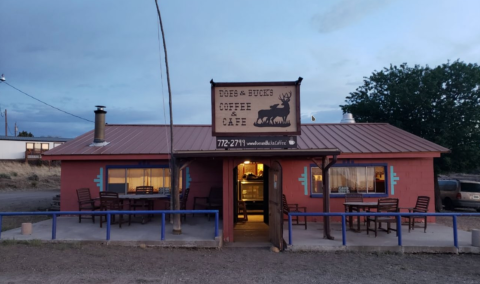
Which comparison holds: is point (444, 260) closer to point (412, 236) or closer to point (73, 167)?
point (412, 236)

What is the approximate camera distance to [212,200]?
39.0ft

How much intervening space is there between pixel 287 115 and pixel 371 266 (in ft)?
13.8

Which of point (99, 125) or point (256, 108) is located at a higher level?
point (99, 125)

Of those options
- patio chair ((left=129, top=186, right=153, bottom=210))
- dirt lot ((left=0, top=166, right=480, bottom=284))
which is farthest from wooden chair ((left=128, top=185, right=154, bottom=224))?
dirt lot ((left=0, top=166, right=480, bottom=284))

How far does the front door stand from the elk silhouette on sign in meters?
1.08

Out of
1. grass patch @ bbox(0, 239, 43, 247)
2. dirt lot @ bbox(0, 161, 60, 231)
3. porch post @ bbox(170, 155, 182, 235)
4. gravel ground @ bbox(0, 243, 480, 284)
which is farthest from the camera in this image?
dirt lot @ bbox(0, 161, 60, 231)

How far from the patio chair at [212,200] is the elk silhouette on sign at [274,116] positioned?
335cm

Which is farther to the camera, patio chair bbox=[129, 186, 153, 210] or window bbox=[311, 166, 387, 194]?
window bbox=[311, 166, 387, 194]

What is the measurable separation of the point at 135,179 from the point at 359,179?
25.2 ft

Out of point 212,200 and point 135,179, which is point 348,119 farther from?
point 135,179

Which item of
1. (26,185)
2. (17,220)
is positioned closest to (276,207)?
(17,220)

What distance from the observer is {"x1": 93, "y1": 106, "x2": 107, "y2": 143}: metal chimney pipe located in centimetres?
1344

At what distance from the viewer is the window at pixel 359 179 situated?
1251cm

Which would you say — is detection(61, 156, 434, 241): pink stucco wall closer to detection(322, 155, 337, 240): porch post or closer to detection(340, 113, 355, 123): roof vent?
detection(322, 155, 337, 240): porch post
